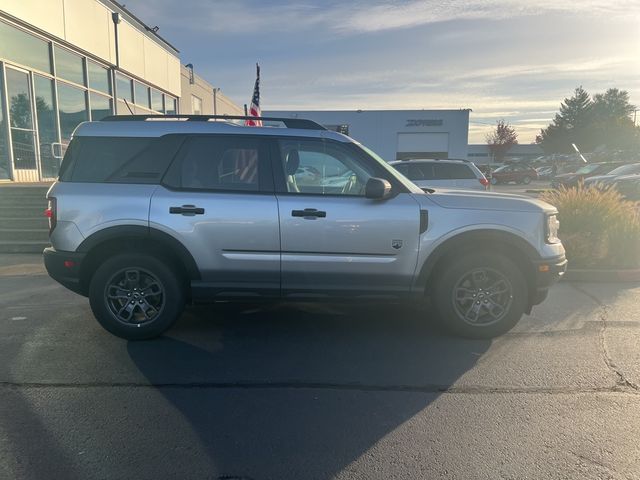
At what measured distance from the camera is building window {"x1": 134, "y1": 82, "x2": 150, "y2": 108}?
18.7 m

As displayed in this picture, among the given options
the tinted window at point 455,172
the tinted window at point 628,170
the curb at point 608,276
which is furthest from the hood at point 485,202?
the tinted window at point 628,170

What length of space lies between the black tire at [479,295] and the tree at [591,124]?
8046 cm

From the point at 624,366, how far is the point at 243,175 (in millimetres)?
3725

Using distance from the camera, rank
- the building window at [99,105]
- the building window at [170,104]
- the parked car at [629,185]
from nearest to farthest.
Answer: the building window at [99,105], the parked car at [629,185], the building window at [170,104]

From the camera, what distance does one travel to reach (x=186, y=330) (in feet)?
16.1

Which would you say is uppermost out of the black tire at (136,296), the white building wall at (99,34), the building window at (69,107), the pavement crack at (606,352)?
the white building wall at (99,34)

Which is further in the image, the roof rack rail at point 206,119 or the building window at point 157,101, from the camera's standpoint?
the building window at point 157,101

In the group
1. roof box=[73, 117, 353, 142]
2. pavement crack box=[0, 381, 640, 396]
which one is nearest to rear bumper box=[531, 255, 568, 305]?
pavement crack box=[0, 381, 640, 396]

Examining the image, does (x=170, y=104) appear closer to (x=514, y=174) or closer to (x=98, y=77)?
(x=98, y=77)

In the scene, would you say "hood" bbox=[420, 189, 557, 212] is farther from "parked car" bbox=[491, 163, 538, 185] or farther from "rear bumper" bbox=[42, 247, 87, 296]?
"parked car" bbox=[491, 163, 538, 185]

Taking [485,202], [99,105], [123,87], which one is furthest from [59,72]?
[485,202]

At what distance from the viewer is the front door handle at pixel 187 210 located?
4.38 metres

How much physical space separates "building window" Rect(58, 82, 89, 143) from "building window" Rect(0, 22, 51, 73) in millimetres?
884

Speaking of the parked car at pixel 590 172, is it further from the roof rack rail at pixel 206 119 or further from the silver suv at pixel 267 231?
the roof rack rail at pixel 206 119
